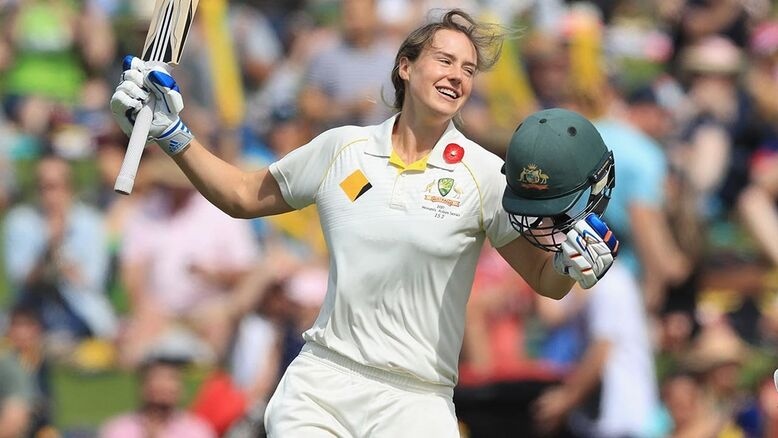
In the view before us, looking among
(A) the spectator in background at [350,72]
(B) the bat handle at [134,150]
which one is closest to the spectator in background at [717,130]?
(A) the spectator in background at [350,72]

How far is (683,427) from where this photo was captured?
9.16 meters

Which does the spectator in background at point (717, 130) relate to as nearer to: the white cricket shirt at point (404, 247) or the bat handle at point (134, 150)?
the white cricket shirt at point (404, 247)

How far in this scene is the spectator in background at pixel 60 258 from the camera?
991cm

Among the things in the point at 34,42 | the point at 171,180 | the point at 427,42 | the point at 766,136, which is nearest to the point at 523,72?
the point at 766,136

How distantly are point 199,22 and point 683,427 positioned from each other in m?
4.84

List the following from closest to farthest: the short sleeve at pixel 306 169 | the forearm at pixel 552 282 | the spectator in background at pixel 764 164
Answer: the forearm at pixel 552 282
the short sleeve at pixel 306 169
the spectator in background at pixel 764 164

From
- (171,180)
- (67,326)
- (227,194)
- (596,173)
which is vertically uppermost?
(596,173)

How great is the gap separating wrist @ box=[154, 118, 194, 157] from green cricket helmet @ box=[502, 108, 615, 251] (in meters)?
1.17

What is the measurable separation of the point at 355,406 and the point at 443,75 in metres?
1.15

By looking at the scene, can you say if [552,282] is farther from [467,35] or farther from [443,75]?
[467,35]

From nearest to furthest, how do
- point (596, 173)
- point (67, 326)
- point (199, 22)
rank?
point (596, 173) < point (67, 326) < point (199, 22)

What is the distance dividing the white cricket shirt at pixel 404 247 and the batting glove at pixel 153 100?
1.84 feet

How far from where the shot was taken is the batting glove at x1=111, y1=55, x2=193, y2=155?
5348mm

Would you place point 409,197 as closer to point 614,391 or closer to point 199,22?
point 614,391
